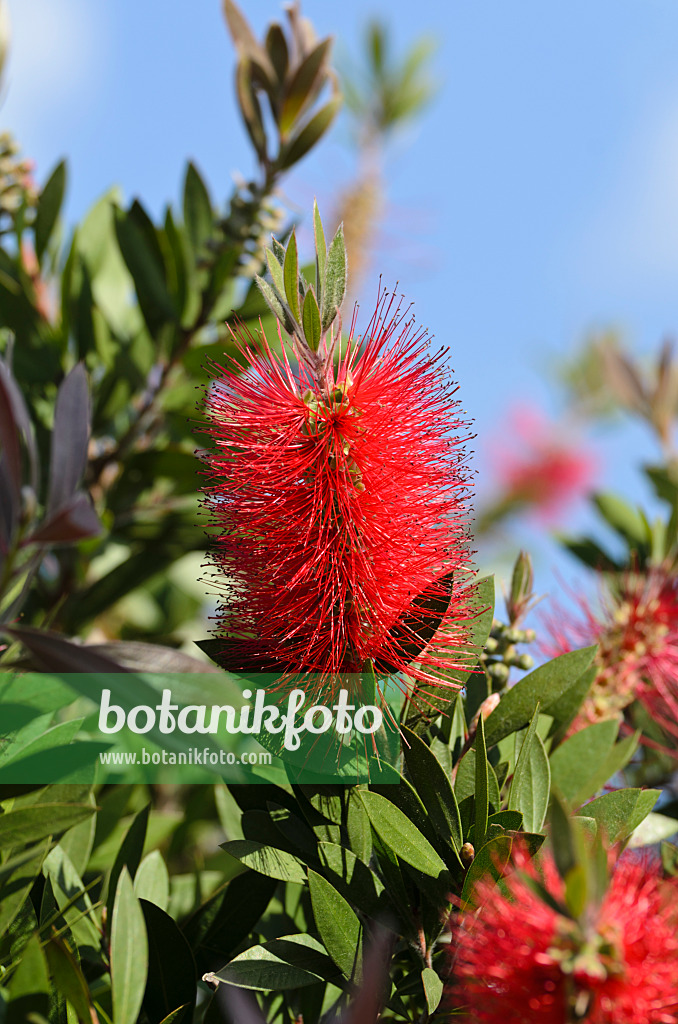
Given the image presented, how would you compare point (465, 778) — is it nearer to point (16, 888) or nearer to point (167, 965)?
point (167, 965)

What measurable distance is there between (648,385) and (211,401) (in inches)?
72.2

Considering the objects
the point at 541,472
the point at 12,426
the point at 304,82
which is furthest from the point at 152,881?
the point at 541,472

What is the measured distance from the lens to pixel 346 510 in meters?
1.03

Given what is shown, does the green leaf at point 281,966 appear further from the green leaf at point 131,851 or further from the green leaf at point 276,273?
the green leaf at point 276,273

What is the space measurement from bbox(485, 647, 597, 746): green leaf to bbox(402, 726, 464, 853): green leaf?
0.62ft

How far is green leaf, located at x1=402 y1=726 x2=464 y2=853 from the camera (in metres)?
0.95

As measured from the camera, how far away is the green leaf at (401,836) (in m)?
0.92

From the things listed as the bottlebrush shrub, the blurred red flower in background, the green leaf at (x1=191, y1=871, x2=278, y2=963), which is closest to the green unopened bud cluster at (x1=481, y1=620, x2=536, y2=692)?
the bottlebrush shrub

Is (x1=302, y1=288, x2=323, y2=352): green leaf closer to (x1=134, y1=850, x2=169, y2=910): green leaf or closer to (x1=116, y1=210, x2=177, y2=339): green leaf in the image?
(x1=134, y1=850, x2=169, y2=910): green leaf

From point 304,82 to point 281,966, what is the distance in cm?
164

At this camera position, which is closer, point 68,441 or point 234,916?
point 68,441

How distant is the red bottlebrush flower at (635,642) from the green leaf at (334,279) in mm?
846

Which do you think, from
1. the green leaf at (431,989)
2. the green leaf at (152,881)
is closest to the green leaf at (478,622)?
the green leaf at (431,989)

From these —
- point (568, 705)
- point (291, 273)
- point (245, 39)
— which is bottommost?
point (568, 705)
